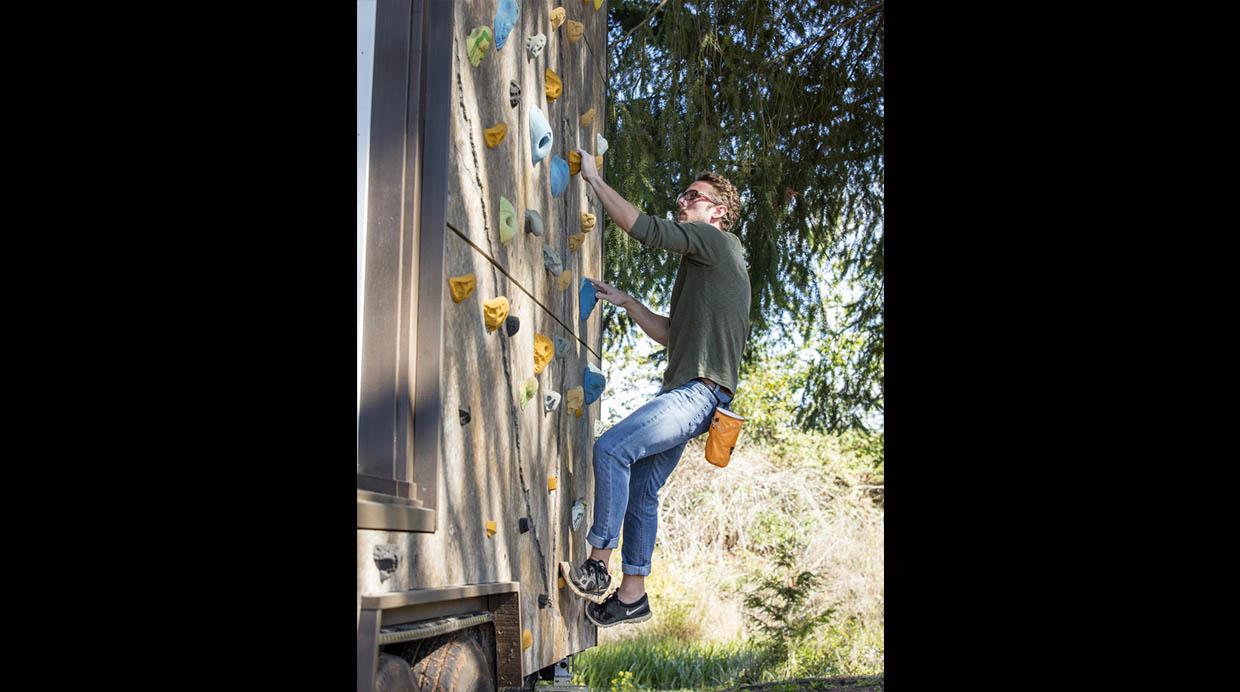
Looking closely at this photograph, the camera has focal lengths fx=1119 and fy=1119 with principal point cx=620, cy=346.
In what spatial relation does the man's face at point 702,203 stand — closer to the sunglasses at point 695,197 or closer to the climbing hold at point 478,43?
the sunglasses at point 695,197

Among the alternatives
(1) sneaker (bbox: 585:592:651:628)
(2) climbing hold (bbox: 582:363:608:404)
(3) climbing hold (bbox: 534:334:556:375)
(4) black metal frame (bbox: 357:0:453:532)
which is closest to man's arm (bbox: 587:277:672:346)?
(2) climbing hold (bbox: 582:363:608:404)

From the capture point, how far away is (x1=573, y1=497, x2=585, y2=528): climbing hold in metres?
4.14

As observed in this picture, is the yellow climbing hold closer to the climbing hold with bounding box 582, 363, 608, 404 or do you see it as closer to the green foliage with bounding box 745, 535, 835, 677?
the climbing hold with bounding box 582, 363, 608, 404

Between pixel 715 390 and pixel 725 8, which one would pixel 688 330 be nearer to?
pixel 715 390

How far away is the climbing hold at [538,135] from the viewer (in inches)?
125

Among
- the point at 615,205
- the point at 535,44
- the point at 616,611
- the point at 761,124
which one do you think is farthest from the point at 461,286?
the point at 761,124

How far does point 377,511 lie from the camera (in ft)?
5.92

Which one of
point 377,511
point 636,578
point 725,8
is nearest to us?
point 377,511

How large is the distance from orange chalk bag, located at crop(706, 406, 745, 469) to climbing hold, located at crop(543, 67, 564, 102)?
1318 millimetres

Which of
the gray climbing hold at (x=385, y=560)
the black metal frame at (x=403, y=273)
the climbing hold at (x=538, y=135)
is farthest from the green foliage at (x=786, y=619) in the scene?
the gray climbing hold at (x=385, y=560)
